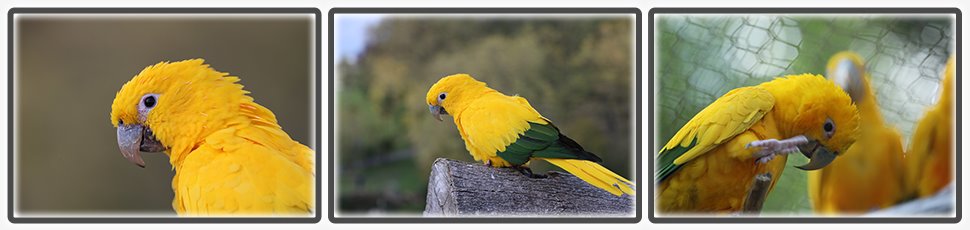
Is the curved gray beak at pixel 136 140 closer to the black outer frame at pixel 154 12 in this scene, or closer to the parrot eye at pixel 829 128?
the black outer frame at pixel 154 12

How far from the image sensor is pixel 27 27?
2838 mm

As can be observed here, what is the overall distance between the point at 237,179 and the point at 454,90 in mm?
634

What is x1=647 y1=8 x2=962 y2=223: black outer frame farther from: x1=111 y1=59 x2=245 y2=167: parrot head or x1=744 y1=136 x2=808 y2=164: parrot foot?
x1=111 y1=59 x2=245 y2=167: parrot head

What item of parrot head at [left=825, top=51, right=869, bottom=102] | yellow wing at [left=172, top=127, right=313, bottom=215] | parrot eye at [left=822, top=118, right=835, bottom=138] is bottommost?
yellow wing at [left=172, top=127, right=313, bottom=215]

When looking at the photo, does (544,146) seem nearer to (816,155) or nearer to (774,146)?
(774,146)

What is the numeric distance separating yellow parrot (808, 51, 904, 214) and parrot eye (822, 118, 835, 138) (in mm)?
75

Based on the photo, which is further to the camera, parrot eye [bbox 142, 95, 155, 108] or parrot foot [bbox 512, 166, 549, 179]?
parrot foot [bbox 512, 166, 549, 179]

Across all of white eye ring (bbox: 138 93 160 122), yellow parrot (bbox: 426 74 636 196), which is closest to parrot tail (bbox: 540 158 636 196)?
yellow parrot (bbox: 426 74 636 196)

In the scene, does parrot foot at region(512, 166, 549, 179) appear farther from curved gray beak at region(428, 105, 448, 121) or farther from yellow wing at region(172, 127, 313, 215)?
yellow wing at region(172, 127, 313, 215)

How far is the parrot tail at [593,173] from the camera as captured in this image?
2.85 meters

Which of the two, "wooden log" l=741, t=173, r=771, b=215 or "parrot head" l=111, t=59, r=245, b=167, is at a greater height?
"parrot head" l=111, t=59, r=245, b=167

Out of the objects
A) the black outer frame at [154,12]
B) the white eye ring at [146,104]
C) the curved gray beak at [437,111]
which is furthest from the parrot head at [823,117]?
the white eye ring at [146,104]

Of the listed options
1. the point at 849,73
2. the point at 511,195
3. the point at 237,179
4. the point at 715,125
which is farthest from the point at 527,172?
the point at 849,73

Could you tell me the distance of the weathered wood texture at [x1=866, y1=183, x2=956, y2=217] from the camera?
288 centimetres
